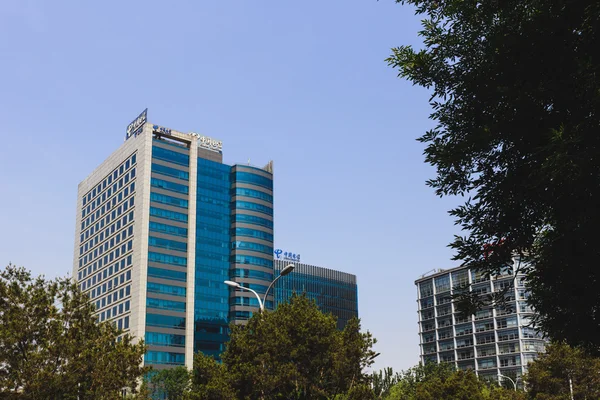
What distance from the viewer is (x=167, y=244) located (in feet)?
436

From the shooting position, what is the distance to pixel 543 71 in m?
12.3

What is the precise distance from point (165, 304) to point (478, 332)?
75235 millimetres

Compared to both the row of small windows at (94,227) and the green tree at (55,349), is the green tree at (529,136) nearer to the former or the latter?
the green tree at (55,349)

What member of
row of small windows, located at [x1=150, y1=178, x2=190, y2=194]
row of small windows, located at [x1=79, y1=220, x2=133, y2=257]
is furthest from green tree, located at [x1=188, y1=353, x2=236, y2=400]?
row of small windows, located at [x1=79, y1=220, x2=133, y2=257]

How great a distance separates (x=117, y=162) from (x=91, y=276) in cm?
2599

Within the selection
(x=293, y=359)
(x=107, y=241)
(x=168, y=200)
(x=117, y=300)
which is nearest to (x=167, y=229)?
(x=168, y=200)

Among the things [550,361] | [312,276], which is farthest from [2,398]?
[312,276]

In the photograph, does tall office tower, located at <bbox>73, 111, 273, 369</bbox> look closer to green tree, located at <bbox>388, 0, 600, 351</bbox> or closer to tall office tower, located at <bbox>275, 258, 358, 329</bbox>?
tall office tower, located at <bbox>275, 258, 358, 329</bbox>

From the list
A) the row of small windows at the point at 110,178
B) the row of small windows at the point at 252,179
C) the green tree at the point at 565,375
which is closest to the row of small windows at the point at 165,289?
the row of small windows at the point at 110,178

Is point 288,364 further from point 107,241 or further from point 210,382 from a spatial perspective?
point 107,241

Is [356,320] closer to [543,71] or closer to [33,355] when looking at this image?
[33,355]

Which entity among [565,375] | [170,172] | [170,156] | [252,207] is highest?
[170,156]

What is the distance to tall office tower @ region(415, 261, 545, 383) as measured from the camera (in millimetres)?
148875

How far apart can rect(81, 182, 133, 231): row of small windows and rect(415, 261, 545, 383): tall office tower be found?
238ft
